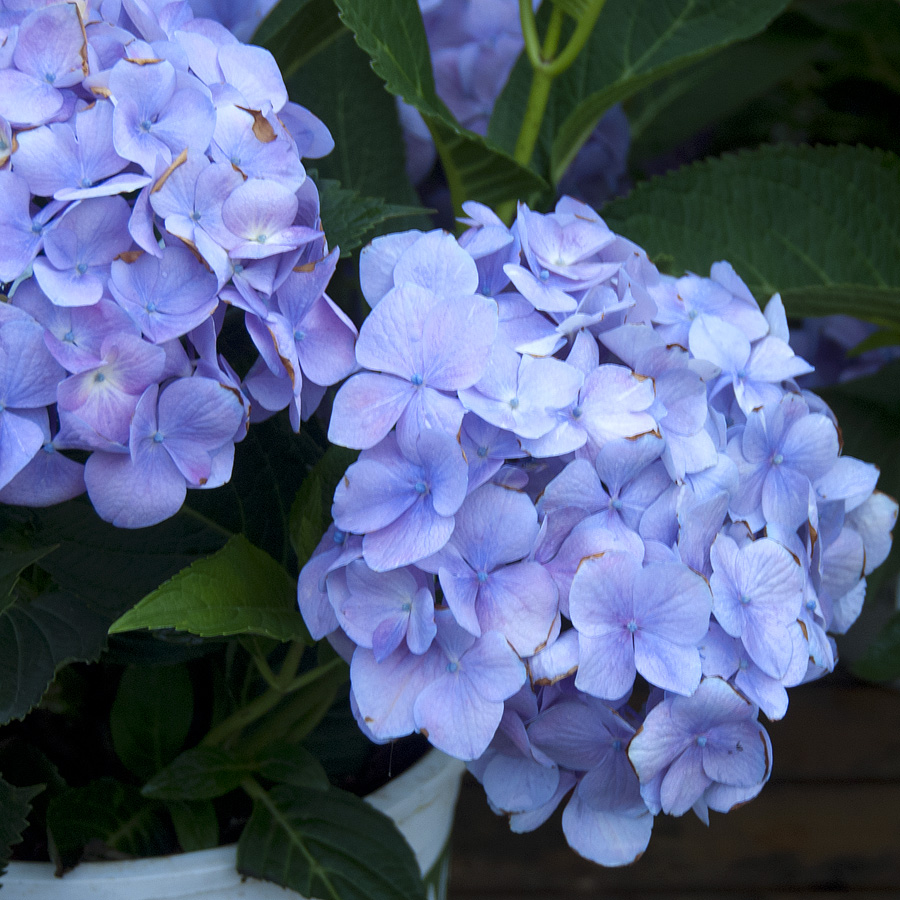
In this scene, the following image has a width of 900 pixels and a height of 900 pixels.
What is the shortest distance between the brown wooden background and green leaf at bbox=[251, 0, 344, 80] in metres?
0.46

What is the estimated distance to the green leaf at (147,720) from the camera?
0.38m

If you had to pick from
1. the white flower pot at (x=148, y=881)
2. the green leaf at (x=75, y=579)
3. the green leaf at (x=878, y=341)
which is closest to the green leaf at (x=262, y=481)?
the green leaf at (x=75, y=579)

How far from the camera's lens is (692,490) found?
258 mm

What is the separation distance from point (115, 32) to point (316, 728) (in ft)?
0.90

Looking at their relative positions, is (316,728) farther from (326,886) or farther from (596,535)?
(596,535)

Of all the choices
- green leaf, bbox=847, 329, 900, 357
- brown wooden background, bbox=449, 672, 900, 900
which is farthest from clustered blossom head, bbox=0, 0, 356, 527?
brown wooden background, bbox=449, 672, 900, 900

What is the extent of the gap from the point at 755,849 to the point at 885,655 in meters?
0.19

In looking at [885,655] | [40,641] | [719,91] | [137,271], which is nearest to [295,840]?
[40,641]

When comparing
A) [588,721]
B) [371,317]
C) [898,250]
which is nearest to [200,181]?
[371,317]

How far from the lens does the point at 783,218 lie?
0.44 metres

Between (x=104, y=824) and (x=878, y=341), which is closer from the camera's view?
(x=104, y=824)

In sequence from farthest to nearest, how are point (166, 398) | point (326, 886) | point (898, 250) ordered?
point (898, 250), point (326, 886), point (166, 398)

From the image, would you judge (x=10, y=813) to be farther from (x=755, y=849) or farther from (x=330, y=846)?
(x=755, y=849)

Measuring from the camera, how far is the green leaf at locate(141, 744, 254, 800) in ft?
1.12
